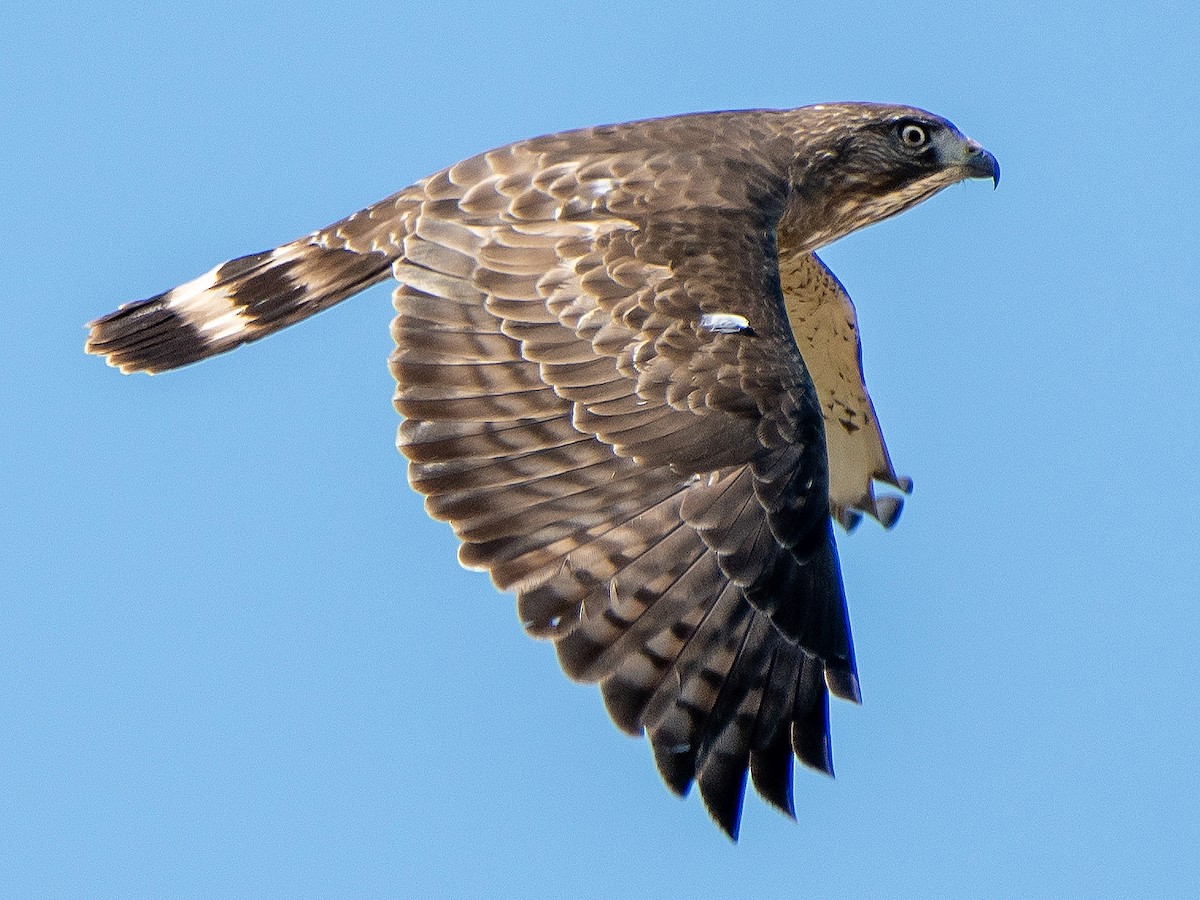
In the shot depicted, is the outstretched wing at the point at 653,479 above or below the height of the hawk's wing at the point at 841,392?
below

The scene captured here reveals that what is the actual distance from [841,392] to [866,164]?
→ 1.19m

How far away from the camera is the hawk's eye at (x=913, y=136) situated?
29.3 feet

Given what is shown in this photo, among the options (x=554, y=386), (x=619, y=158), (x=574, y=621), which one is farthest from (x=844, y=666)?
(x=619, y=158)

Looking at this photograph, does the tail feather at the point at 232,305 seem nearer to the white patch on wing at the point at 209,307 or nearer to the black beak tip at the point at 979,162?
the white patch on wing at the point at 209,307

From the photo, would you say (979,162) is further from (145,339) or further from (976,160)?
(145,339)

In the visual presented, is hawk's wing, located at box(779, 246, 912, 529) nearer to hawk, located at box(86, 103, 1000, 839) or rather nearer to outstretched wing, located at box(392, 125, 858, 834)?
hawk, located at box(86, 103, 1000, 839)

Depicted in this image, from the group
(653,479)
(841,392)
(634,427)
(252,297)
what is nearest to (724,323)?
(634,427)

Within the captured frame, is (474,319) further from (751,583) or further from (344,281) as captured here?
(751,583)

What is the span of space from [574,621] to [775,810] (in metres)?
0.92

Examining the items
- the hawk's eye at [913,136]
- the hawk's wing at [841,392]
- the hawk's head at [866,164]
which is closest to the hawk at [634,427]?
the hawk's head at [866,164]

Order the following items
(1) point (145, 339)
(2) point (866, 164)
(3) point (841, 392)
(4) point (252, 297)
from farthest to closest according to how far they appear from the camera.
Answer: (3) point (841, 392) → (2) point (866, 164) → (1) point (145, 339) → (4) point (252, 297)

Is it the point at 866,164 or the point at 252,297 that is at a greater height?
the point at 252,297

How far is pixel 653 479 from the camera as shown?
266 inches

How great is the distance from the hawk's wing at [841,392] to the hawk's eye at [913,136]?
2.30 feet
